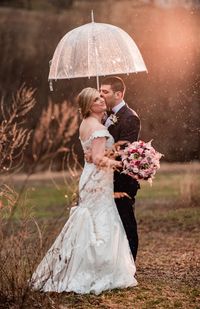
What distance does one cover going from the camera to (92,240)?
21.0 ft

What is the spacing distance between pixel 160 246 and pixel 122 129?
303 centimetres

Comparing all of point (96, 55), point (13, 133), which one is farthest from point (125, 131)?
point (13, 133)

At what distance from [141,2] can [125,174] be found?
601 inches

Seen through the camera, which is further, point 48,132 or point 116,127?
point 116,127

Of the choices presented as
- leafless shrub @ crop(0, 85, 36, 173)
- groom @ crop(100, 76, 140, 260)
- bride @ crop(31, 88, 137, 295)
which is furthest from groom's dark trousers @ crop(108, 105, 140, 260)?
leafless shrub @ crop(0, 85, 36, 173)

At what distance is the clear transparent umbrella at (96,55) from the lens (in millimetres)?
7023

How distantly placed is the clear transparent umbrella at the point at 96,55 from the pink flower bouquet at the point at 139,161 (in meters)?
0.95

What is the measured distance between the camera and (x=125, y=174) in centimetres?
686

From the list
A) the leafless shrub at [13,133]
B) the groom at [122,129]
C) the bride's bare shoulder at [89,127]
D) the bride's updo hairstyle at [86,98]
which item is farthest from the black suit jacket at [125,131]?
the leafless shrub at [13,133]

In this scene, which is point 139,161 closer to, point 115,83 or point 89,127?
point 89,127

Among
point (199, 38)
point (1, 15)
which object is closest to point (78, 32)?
point (199, 38)

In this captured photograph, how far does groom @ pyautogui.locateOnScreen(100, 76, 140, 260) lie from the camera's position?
6.73 metres

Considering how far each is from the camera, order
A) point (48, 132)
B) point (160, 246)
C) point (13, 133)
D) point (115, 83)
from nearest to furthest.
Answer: point (48, 132), point (13, 133), point (115, 83), point (160, 246)

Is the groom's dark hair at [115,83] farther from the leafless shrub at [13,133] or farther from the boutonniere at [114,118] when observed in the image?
the leafless shrub at [13,133]
